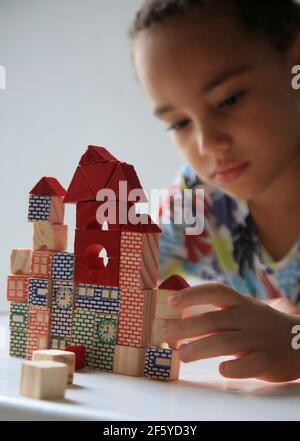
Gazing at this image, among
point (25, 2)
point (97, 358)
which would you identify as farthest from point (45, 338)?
point (25, 2)

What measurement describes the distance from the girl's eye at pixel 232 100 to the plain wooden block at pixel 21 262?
0.83ft

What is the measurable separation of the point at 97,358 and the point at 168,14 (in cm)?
36

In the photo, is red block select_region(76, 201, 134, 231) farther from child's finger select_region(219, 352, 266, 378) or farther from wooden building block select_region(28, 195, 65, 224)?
child's finger select_region(219, 352, 266, 378)

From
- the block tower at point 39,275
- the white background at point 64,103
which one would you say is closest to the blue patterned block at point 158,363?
the block tower at point 39,275

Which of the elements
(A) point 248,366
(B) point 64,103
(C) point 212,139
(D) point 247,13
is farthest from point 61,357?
(B) point 64,103

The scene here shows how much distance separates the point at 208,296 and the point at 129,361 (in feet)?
0.32

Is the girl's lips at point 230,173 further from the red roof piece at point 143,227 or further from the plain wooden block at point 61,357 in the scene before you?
the plain wooden block at point 61,357

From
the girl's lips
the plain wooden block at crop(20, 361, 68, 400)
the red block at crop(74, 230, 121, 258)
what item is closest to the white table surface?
the plain wooden block at crop(20, 361, 68, 400)

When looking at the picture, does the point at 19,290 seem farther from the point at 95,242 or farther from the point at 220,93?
the point at 220,93

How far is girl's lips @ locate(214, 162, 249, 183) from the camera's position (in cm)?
74

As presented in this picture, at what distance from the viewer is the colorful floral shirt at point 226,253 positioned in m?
1.00

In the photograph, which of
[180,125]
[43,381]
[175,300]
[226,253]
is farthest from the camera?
[226,253]

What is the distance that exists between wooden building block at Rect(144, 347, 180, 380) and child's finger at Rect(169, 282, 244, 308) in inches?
1.8

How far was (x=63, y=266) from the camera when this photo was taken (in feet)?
2.15
